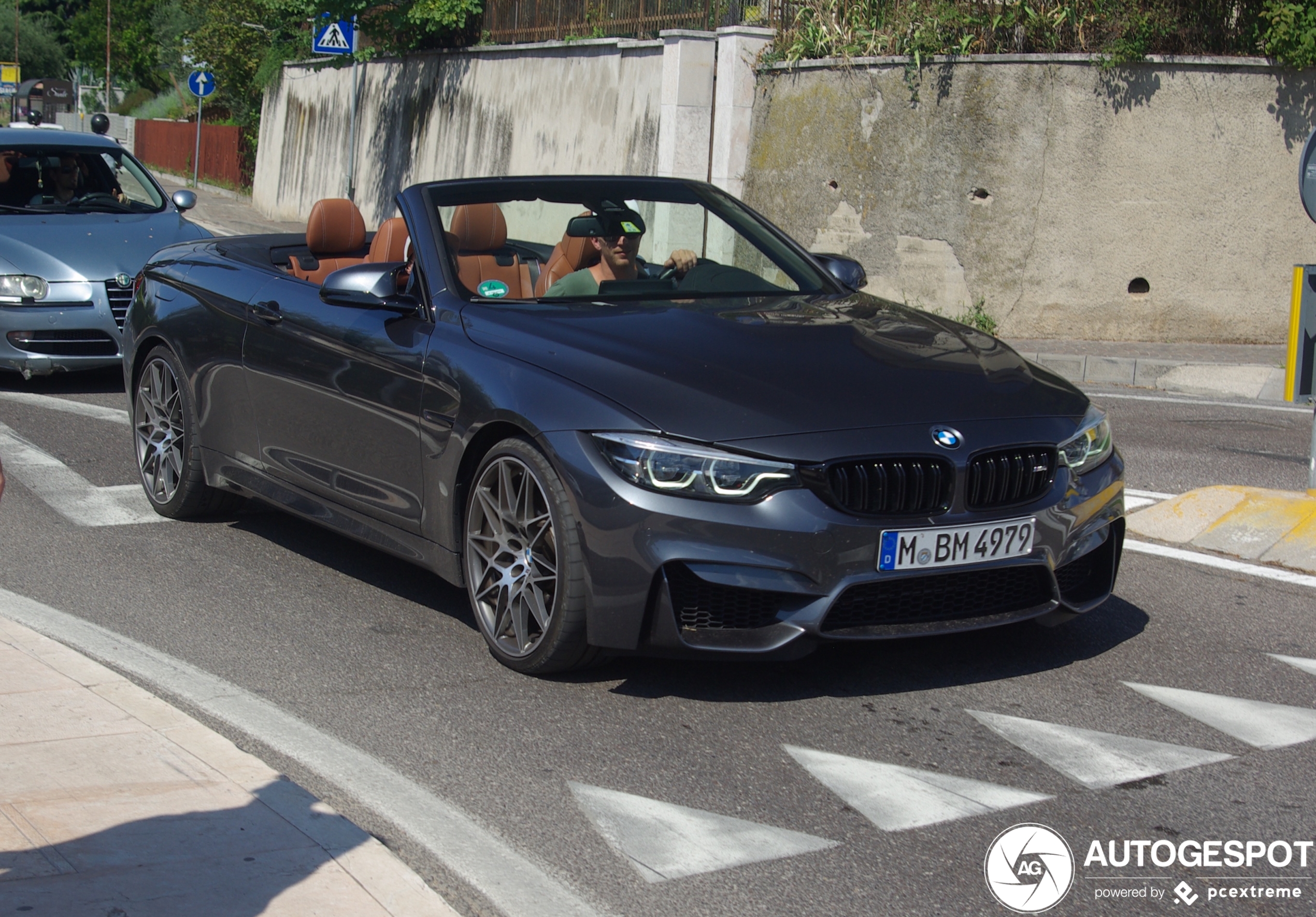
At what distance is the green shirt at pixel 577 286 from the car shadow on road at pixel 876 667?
4.46 ft

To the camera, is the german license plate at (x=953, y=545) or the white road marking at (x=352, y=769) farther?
the german license plate at (x=953, y=545)

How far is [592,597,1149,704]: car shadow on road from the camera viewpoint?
4.71m

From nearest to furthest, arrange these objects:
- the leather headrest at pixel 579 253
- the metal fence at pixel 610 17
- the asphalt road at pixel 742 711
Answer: the asphalt road at pixel 742 711 → the leather headrest at pixel 579 253 → the metal fence at pixel 610 17

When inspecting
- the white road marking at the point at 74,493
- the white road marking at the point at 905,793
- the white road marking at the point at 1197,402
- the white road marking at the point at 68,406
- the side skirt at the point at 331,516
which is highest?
the white road marking at the point at 1197,402

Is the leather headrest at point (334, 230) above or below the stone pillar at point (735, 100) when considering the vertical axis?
below

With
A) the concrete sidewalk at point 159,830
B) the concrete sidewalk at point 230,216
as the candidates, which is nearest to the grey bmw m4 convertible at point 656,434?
the concrete sidewalk at point 159,830

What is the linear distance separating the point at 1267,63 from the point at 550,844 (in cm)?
1228

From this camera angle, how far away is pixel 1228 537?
21.6 feet

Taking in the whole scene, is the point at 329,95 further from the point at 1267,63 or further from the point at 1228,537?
the point at 1228,537

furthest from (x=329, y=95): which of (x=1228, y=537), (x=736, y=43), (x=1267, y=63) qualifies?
(x=1228, y=537)

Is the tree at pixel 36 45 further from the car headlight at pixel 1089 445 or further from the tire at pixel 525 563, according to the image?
the car headlight at pixel 1089 445

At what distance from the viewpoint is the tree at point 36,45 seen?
3605 inches

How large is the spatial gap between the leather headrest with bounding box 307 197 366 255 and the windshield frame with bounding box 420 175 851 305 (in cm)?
114

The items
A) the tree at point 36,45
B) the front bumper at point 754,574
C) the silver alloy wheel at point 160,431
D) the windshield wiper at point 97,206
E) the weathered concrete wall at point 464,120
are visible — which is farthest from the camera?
the tree at point 36,45
